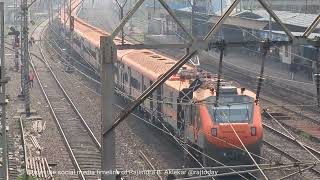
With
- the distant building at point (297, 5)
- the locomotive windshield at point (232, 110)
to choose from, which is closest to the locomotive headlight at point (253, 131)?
the locomotive windshield at point (232, 110)

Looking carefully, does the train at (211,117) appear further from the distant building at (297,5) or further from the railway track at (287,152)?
the distant building at (297,5)

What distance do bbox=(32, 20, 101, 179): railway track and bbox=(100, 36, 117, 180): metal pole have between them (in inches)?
289

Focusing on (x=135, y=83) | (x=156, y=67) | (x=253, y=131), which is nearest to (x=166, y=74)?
(x=253, y=131)

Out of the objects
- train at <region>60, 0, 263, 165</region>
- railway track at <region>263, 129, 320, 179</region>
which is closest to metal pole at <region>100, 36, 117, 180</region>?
train at <region>60, 0, 263, 165</region>

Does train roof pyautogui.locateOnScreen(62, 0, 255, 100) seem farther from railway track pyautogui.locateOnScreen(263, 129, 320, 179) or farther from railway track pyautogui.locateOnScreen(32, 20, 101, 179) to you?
railway track pyautogui.locateOnScreen(32, 20, 101, 179)

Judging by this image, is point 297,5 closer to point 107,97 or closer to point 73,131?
point 73,131

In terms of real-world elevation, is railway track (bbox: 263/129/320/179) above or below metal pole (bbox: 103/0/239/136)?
below

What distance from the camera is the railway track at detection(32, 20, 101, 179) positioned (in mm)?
15484

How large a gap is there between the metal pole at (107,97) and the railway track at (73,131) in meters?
7.35

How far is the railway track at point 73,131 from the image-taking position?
15.5 meters

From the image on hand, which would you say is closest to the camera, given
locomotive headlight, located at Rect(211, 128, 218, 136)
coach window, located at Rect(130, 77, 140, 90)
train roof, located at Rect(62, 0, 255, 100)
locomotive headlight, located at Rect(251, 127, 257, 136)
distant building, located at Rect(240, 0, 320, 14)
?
locomotive headlight, located at Rect(211, 128, 218, 136)

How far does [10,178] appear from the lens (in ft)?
46.5

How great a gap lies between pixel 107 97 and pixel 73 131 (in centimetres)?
1352

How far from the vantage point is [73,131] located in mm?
20016
